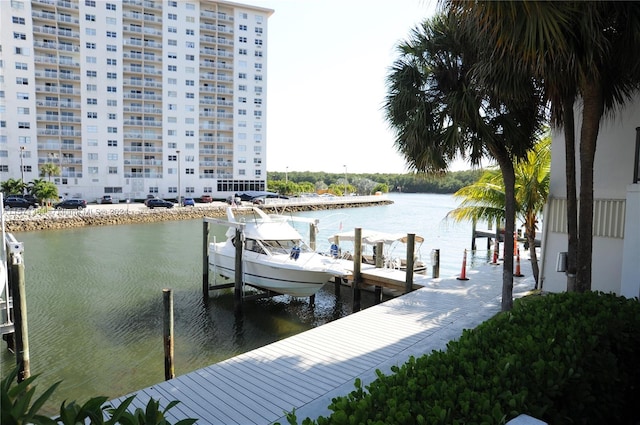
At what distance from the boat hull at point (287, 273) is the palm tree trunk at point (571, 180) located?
315 inches

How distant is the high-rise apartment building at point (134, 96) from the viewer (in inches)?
2371

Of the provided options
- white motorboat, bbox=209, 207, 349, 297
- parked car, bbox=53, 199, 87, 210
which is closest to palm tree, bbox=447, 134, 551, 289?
white motorboat, bbox=209, 207, 349, 297

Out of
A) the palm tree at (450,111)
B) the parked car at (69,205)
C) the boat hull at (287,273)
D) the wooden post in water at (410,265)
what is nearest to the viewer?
the palm tree at (450,111)

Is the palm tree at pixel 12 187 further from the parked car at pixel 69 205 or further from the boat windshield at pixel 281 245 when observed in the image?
the boat windshield at pixel 281 245

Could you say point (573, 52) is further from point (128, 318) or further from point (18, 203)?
point (18, 203)

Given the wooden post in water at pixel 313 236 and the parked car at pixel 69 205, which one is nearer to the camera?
the wooden post in water at pixel 313 236

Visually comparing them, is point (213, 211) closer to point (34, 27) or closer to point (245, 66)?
point (245, 66)

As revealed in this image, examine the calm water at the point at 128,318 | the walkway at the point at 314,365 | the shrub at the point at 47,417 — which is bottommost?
the calm water at the point at 128,318

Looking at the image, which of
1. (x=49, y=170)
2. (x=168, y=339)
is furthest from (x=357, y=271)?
(x=49, y=170)

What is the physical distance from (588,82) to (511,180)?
3.50 metres

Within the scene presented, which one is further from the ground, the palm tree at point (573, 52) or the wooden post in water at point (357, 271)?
the palm tree at point (573, 52)

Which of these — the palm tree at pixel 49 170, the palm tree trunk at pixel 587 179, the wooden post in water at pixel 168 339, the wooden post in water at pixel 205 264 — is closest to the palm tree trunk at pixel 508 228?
the palm tree trunk at pixel 587 179

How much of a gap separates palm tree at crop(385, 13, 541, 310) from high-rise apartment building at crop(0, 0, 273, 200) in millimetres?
56158

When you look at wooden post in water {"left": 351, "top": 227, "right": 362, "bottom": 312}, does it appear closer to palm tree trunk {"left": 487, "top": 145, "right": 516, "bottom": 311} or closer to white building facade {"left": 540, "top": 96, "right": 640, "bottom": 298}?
palm tree trunk {"left": 487, "top": 145, "right": 516, "bottom": 311}
